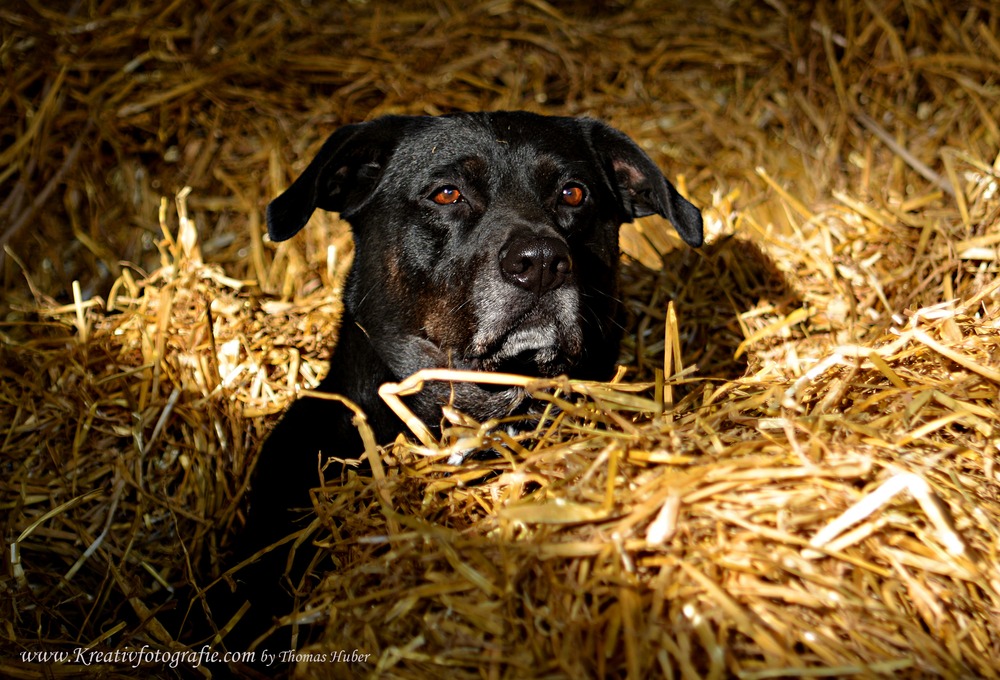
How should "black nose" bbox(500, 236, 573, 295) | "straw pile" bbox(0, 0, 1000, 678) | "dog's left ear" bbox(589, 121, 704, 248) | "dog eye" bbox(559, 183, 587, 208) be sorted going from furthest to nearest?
"dog's left ear" bbox(589, 121, 704, 248)
"dog eye" bbox(559, 183, 587, 208)
"black nose" bbox(500, 236, 573, 295)
"straw pile" bbox(0, 0, 1000, 678)

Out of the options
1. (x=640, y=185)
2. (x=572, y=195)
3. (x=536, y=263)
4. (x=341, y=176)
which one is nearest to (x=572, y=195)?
(x=572, y=195)

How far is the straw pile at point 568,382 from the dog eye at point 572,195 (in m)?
0.71

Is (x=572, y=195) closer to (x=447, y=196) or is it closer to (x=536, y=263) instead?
(x=447, y=196)

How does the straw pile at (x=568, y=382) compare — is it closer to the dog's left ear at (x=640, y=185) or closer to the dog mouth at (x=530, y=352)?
the dog mouth at (x=530, y=352)

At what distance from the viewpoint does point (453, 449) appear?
7.79ft

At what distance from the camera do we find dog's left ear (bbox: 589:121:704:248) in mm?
3326

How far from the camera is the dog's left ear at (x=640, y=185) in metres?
3.33

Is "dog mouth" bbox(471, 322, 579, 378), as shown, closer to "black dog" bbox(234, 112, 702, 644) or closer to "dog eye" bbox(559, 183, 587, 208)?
"black dog" bbox(234, 112, 702, 644)

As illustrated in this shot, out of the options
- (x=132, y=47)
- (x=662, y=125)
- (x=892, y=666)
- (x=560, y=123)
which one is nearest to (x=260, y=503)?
(x=560, y=123)

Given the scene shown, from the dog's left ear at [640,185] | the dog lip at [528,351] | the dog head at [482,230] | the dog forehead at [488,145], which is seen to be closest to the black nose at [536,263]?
the dog head at [482,230]

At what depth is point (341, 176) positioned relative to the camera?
3.39 metres

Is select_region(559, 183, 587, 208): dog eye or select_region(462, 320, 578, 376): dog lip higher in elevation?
select_region(559, 183, 587, 208): dog eye

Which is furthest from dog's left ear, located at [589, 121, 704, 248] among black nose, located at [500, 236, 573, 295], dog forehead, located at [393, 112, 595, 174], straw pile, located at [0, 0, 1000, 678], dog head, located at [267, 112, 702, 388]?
black nose, located at [500, 236, 573, 295]

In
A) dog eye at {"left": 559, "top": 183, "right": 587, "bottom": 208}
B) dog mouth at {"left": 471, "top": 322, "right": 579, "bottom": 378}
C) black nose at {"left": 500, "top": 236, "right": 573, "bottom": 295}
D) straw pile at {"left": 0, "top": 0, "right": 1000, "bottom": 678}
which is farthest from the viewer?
dog eye at {"left": 559, "top": 183, "right": 587, "bottom": 208}
